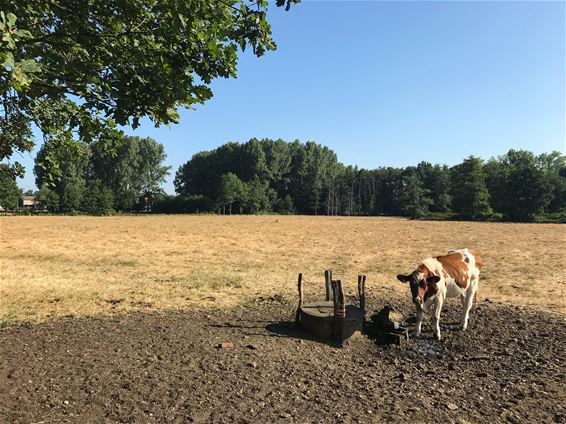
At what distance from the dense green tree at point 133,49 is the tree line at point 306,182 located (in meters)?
109

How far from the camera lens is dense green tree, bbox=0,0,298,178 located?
16.1ft

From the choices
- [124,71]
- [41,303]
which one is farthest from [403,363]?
[41,303]

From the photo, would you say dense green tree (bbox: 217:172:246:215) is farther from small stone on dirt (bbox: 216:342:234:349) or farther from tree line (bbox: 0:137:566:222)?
small stone on dirt (bbox: 216:342:234:349)

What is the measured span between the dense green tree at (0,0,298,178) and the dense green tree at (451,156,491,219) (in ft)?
304

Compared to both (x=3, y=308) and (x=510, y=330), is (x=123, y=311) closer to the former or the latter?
(x=3, y=308)

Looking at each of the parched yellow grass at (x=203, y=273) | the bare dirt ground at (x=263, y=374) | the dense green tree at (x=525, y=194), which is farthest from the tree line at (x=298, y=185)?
the bare dirt ground at (x=263, y=374)

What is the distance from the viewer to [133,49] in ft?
17.0

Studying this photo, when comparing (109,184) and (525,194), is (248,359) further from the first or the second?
(109,184)

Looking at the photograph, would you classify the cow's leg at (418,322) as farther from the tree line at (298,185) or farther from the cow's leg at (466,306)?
the tree line at (298,185)

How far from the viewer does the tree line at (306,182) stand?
12181 cm

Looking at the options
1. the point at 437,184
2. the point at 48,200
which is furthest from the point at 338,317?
the point at 437,184

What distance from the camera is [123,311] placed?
10.9 metres

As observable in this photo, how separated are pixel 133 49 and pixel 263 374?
211 inches

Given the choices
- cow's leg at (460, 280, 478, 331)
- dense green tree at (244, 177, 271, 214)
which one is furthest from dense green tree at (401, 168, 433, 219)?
cow's leg at (460, 280, 478, 331)
